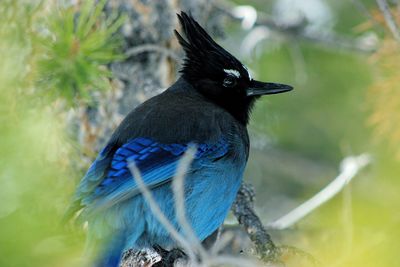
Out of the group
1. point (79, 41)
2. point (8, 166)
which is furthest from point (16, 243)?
point (79, 41)

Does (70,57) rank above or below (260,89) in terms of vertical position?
above

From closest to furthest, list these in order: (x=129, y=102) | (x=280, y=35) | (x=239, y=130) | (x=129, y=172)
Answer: (x=129, y=172) < (x=239, y=130) < (x=129, y=102) < (x=280, y=35)

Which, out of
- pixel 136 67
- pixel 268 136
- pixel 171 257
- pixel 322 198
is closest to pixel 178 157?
pixel 171 257

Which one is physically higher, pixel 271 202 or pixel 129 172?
pixel 129 172

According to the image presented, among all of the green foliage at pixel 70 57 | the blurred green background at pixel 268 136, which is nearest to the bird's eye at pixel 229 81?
the blurred green background at pixel 268 136

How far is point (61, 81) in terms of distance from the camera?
2.97 m

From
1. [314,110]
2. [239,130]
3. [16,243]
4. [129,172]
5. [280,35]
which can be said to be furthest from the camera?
[314,110]

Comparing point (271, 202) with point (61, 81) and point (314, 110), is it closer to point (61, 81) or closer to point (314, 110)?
point (314, 110)

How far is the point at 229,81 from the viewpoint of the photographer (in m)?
3.58

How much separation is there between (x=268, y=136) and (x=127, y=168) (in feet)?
5.74

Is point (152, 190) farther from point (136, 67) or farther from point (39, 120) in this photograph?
point (136, 67)

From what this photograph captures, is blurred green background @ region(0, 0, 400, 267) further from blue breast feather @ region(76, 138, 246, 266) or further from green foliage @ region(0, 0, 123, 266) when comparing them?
blue breast feather @ region(76, 138, 246, 266)

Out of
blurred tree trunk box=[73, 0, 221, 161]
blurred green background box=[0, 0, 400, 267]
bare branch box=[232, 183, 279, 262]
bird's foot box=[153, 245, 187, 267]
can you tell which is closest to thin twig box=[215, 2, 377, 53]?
blurred green background box=[0, 0, 400, 267]

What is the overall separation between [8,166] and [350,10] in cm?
400
